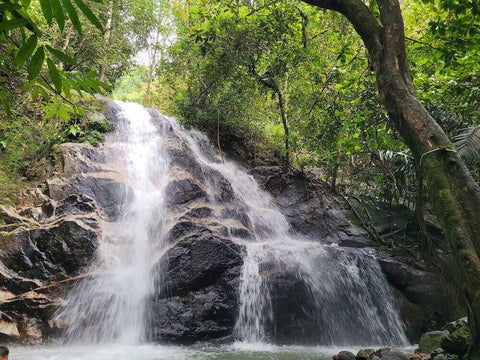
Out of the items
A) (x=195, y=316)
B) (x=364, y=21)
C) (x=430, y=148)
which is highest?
(x=364, y=21)

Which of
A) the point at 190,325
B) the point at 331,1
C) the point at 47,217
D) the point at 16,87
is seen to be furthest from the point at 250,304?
the point at 16,87

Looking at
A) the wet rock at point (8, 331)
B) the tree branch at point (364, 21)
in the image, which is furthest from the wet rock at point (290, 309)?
the tree branch at point (364, 21)

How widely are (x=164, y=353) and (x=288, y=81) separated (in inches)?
252

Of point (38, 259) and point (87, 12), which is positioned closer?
point (87, 12)

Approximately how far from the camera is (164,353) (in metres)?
5.32

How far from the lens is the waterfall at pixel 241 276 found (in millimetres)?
6191

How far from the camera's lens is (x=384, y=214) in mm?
10586

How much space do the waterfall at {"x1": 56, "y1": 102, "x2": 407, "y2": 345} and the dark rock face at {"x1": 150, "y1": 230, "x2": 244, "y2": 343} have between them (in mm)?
191

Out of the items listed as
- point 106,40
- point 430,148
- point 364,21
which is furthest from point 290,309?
point 106,40

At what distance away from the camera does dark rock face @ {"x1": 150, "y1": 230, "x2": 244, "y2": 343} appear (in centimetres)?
613

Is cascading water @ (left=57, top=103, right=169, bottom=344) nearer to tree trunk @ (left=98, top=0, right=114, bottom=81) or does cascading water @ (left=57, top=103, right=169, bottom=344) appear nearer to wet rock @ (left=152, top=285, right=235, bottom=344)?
wet rock @ (left=152, top=285, right=235, bottom=344)

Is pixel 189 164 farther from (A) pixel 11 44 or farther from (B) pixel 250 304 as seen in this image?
(A) pixel 11 44

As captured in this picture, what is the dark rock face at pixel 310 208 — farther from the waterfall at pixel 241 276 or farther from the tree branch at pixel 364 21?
the tree branch at pixel 364 21

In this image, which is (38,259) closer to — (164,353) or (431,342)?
(164,353)
